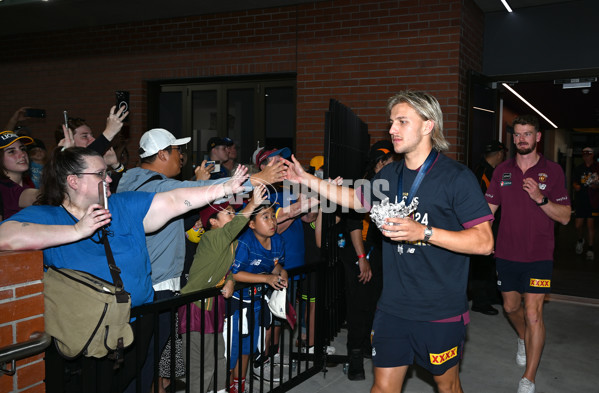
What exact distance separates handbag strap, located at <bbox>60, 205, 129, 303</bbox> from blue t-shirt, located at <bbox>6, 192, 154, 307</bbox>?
29 mm

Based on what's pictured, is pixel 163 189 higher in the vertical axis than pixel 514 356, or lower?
higher

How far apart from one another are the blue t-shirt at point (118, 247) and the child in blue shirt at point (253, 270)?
1061mm

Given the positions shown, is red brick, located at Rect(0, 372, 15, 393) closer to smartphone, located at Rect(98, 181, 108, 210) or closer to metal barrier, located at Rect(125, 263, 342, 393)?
metal barrier, located at Rect(125, 263, 342, 393)

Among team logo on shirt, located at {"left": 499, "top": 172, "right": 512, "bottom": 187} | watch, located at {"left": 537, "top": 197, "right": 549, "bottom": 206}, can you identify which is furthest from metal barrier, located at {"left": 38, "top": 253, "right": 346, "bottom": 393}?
watch, located at {"left": 537, "top": 197, "right": 549, "bottom": 206}

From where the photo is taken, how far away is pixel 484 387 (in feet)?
14.9

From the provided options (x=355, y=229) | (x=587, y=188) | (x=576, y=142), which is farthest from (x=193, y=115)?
(x=576, y=142)

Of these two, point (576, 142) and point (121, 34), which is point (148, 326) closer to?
point (121, 34)

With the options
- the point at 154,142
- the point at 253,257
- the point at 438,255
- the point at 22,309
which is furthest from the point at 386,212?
the point at 154,142

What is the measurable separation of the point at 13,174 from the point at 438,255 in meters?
3.91

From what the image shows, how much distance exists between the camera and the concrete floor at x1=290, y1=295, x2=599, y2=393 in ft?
14.8

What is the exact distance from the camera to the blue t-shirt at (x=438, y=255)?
2.73 metres

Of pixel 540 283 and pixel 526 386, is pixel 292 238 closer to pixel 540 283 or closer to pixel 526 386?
pixel 540 283

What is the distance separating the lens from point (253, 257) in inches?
158

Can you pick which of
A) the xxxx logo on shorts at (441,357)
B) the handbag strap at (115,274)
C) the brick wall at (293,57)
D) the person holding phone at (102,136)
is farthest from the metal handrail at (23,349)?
the brick wall at (293,57)
